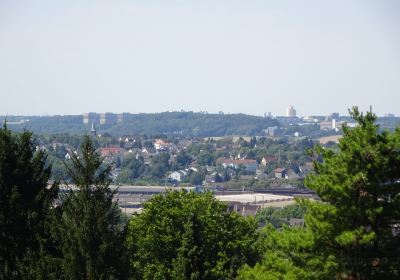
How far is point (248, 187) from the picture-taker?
153 m

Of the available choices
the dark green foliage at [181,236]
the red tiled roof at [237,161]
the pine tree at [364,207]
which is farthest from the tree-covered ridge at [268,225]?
the red tiled roof at [237,161]

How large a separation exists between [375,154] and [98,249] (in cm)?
467

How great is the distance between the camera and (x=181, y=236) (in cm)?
2866

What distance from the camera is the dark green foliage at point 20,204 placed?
17750 millimetres

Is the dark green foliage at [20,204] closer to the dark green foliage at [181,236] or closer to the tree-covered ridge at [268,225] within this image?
the tree-covered ridge at [268,225]

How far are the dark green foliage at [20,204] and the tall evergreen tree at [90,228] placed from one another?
126 cm

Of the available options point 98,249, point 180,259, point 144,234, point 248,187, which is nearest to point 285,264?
point 98,249

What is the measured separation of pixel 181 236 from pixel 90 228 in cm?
1306

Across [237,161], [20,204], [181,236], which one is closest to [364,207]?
[20,204]

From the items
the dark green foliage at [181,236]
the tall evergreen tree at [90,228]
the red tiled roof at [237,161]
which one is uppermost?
the tall evergreen tree at [90,228]

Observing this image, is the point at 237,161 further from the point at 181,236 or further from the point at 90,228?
the point at 90,228

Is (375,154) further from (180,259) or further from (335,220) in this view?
(180,259)

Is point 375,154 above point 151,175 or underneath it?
above

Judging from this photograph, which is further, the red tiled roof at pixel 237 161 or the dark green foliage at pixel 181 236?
the red tiled roof at pixel 237 161
